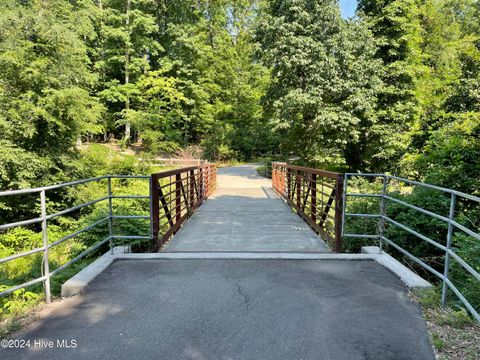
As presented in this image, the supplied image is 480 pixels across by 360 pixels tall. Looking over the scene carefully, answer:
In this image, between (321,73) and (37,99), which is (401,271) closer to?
(37,99)

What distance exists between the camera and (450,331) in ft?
8.07

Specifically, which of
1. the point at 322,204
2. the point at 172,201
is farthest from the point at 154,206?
the point at 322,204

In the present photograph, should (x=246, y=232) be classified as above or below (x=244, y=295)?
below

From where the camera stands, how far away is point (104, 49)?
28.6m

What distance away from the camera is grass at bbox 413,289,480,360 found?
2186 mm

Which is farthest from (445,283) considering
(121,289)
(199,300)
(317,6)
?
(317,6)

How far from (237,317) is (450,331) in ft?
5.06

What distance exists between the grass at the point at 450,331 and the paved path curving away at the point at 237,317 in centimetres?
8

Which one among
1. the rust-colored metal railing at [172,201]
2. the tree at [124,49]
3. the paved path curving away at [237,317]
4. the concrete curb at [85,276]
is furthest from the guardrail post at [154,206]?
the tree at [124,49]

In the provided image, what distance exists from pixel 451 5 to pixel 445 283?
36937 mm

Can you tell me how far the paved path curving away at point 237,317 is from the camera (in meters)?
2.21

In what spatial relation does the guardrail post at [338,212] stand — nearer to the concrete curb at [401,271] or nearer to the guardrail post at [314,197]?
the concrete curb at [401,271]

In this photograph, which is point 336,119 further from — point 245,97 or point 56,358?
point 245,97

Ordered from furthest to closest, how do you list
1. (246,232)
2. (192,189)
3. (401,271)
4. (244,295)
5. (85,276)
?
(192,189) → (246,232) → (401,271) → (85,276) → (244,295)
